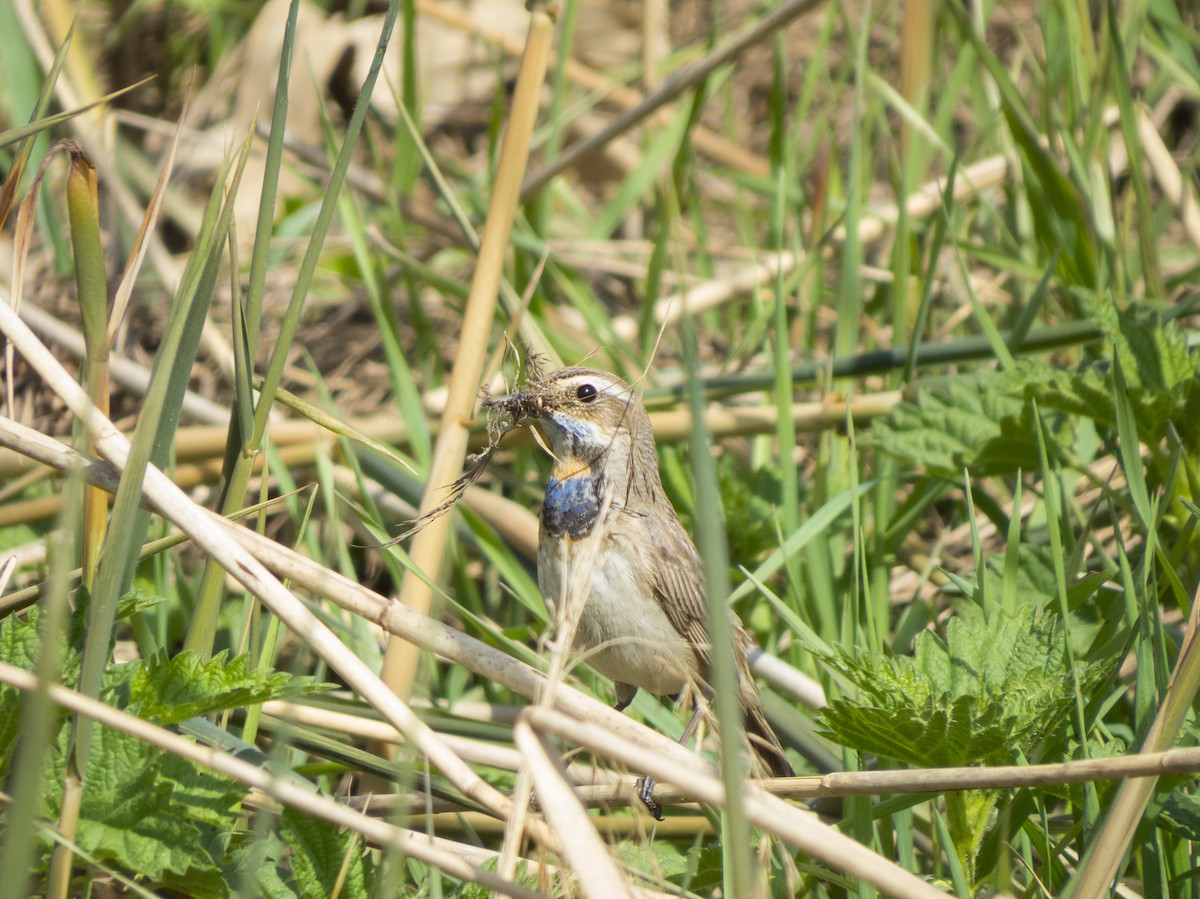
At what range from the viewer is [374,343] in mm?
5789

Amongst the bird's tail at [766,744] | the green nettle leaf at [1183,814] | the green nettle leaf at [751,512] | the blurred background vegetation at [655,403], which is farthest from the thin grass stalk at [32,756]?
the green nettle leaf at [751,512]

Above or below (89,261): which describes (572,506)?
below

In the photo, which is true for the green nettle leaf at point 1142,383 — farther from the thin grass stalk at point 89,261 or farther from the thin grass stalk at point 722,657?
the thin grass stalk at point 89,261

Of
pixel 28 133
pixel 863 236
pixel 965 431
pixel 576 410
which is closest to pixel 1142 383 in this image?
pixel 965 431

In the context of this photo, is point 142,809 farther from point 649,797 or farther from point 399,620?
point 649,797

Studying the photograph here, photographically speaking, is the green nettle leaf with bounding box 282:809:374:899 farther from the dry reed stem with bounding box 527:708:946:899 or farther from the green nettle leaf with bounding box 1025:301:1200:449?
the green nettle leaf with bounding box 1025:301:1200:449

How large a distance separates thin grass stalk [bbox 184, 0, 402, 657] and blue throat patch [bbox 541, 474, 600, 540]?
105 cm

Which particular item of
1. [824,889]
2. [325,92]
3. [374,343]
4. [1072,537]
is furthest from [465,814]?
[325,92]

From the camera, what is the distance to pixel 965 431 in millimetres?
3686

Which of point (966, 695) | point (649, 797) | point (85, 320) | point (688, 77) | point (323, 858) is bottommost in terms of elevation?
point (649, 797)

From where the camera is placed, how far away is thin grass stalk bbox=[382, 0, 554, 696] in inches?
118

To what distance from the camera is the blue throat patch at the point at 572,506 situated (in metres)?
3.38

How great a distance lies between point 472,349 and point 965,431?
1.57 m

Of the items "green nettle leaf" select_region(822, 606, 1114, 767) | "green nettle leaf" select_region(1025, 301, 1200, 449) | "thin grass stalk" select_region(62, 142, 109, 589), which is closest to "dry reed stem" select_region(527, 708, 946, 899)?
"green nettle leaf" select_region(822, 606, 1114, 767)
